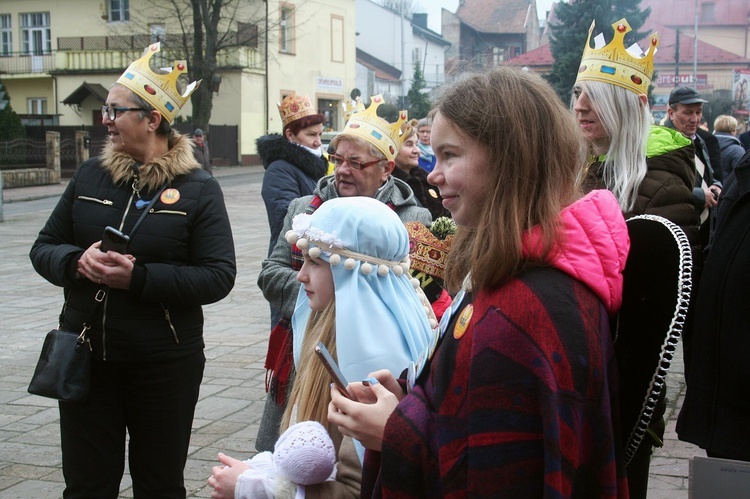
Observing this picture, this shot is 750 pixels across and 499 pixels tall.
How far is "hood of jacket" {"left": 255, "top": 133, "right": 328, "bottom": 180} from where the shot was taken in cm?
554

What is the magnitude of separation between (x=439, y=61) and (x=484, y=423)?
61.9 m

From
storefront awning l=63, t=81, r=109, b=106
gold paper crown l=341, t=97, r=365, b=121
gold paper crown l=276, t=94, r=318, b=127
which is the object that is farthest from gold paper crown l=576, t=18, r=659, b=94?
storefront awning l=63, t=81, r=109, b=106

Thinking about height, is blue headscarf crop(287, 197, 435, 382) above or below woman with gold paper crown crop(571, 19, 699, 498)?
below

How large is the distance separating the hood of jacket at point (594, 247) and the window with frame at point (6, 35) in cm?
4568

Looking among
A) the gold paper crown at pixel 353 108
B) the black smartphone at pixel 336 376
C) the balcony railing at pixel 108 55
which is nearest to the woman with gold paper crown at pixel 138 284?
the gold paper crown at pixel 353 108

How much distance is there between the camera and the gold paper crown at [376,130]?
4070 mm

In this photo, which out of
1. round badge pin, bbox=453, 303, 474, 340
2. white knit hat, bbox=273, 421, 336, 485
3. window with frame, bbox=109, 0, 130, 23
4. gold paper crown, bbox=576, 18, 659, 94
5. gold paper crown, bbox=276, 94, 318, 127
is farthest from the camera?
window with frame, bbox=109, 0, 130, 23

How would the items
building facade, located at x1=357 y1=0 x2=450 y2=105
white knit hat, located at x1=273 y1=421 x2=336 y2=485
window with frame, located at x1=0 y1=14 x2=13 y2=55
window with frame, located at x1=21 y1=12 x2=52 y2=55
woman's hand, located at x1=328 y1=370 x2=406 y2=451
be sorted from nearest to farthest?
woman's hand, located at x1=328 y1=370 x2=406 y2=451, white knit hat, located at x1=273 y1=421 x2=336 y2=485, window with frame, located at x1=21 y1=12 x2=52 y2=55, window with frame, located at x1=0 y1=14 x2=13 y2=55, building facade, located at x1=357 y1=0 x2=450 y2=105

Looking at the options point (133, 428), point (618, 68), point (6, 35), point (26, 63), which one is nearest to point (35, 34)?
point (26, 63)

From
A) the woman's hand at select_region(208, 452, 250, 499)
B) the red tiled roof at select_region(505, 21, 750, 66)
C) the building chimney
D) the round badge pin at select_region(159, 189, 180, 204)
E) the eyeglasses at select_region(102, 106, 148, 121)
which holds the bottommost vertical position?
the woman's hand at select_region(208, 452, 250, 499)

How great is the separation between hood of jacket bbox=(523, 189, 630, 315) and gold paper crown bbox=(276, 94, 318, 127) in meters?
4.45

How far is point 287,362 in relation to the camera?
3359mm

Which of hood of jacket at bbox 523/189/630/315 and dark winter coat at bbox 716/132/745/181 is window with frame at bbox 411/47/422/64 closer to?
dark winter coat at bbox 716/132/745/181

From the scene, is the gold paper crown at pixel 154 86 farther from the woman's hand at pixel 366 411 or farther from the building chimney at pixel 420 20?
the building chimney at pixel 420 20
